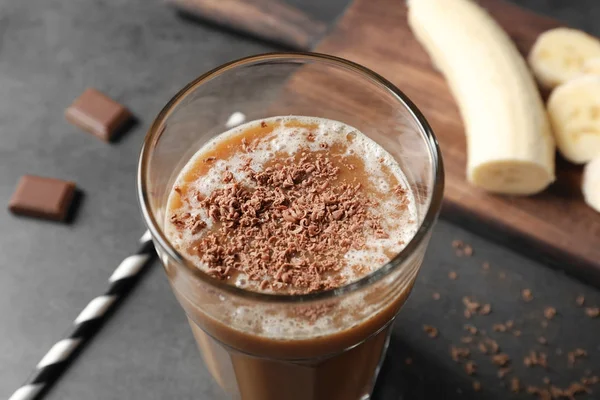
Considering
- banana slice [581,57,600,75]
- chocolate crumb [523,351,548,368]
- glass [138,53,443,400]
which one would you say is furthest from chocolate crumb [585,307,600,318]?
banana slice [581,57,600,75]

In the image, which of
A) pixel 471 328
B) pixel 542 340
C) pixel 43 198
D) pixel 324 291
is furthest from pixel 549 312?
pixel 43 198

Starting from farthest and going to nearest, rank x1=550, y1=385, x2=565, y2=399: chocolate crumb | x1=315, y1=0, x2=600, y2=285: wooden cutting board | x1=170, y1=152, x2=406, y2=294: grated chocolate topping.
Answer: x1=315, y1=0, x2=600, y2=285: wooden cutting board → x1=550, y1=385, x2=565, y2=399: chocolate crumb → x1=170, y1=152, x2=406, y2=294: grated chocolate topping

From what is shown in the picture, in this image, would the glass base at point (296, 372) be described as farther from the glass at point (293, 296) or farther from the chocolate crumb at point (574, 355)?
the chocolate crumb at point (574, 355)

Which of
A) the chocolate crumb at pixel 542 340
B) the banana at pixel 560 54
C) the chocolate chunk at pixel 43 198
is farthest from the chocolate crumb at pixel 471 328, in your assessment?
the chocolate chunk at pixel 43 198

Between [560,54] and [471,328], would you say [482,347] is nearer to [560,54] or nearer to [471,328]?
[471,328]

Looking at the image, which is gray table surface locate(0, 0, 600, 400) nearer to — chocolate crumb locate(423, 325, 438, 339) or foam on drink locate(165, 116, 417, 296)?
chocolate crumb locate(423, 325, 438, 339)

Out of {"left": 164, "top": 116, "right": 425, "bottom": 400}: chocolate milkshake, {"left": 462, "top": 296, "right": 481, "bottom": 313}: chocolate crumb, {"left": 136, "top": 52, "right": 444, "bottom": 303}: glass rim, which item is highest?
{"left": 136, "top": 52, "right": 444, "bottom": 303}: glass rim

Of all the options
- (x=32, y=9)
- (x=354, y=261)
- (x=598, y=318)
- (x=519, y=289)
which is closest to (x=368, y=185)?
(x=354, y=261)
